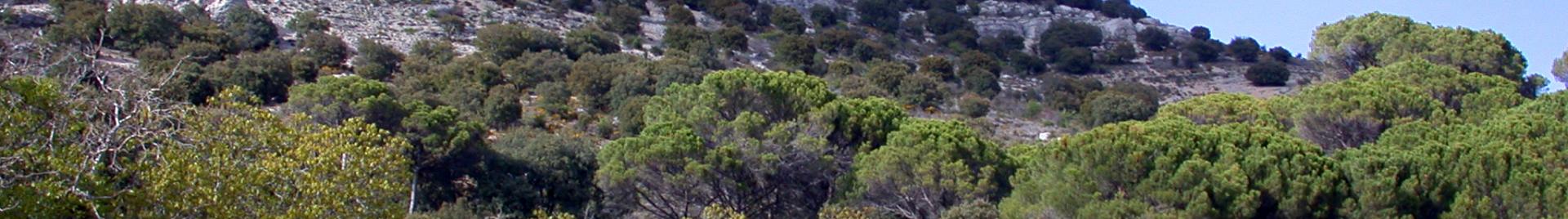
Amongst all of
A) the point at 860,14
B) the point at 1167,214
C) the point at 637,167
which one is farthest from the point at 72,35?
the point at 860,14

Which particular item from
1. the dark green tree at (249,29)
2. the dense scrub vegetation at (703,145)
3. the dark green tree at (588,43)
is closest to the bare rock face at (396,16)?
the dark green tree at (249,29)

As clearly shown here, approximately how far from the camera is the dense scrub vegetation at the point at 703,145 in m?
10.9

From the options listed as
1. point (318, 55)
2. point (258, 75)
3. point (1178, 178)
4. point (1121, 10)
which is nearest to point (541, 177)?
point (1178, 178)

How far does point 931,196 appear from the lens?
2378cm

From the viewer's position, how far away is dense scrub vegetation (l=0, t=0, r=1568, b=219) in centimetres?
1094

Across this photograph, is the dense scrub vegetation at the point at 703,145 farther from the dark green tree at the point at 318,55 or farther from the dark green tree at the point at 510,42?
the dark green tree at the point at 510,42

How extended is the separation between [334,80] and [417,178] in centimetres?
268

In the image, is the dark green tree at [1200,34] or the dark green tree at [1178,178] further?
the dark green tree at [1200,34]

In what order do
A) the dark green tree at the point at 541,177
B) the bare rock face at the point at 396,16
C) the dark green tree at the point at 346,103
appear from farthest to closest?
the bare rock face at the point at 396,16, the dark green tree at the point at 346,103, the dark green tree at the point at 541,177

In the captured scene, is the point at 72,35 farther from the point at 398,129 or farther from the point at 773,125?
the point at 773,125

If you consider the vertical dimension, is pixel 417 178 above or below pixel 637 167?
below

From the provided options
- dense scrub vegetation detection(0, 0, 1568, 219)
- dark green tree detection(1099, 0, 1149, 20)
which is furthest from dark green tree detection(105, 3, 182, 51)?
dark green tree detection(1099, 0, 1149, 20)

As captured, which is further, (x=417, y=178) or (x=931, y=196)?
(x=417, y=178)

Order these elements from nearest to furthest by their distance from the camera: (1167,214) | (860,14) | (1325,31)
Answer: (1167,214), (1325,31), (860,14)
